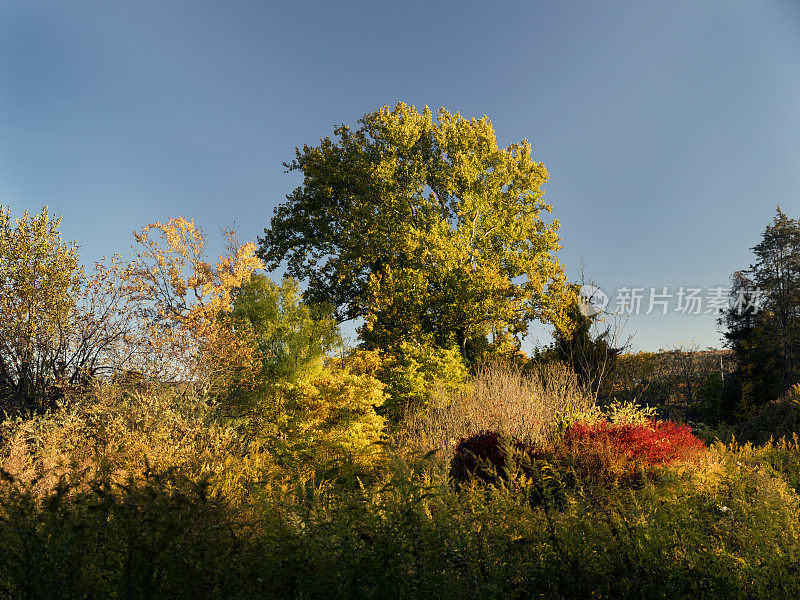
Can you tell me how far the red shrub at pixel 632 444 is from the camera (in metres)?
6.67

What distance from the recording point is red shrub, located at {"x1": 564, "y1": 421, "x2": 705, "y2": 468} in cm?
667

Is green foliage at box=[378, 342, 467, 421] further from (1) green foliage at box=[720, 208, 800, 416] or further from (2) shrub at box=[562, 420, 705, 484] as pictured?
(1) green foliage at box=[720, 208, 800, 416]

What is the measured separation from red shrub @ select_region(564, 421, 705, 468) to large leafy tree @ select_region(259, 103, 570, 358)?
8.31 meters

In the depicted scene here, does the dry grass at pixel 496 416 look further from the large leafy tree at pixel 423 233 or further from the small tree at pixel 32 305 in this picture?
the small tree at pixel 32 305

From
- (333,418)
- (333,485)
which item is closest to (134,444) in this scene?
(333,485)

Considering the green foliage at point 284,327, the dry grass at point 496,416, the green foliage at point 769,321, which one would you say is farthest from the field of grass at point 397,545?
the green foliage at point 769,321

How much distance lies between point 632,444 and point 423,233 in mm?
10440

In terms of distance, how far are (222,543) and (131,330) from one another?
10219 mm

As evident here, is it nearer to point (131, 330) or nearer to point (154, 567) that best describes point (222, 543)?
point (154, 567)

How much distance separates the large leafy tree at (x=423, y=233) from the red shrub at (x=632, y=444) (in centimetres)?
831

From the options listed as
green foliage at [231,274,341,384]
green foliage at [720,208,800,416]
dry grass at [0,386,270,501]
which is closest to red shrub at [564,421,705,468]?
dry grass at [0,386,270,501]

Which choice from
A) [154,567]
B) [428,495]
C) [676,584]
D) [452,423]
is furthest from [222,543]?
[452,423]

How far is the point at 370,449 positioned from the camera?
9289 millimetres

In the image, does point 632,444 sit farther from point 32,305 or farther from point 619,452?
point 32,305
